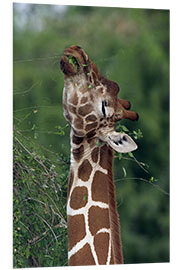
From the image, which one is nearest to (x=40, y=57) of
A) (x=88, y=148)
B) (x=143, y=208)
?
(x=88, y=148)

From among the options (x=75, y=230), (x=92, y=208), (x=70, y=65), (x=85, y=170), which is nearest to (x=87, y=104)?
(x=70, y=65)

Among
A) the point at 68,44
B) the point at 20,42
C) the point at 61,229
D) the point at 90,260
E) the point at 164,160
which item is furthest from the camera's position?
the point at 164,160

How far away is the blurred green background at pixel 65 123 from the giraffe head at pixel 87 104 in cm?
21

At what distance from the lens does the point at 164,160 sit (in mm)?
5281

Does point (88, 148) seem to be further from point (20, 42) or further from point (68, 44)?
point (20, 42)

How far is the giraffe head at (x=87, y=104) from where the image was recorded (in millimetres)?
3822

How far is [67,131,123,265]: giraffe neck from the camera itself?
12.1 ft

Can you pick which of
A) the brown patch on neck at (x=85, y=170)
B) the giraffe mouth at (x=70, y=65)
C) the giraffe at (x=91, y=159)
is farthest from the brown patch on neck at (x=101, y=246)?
the giraffe mouth at (x=70, y=65)

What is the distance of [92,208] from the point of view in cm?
375

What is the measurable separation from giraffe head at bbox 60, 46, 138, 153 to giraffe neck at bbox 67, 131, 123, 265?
64 millimetres

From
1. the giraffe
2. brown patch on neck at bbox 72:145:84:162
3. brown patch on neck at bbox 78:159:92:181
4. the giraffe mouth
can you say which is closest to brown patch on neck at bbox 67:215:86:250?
the giraffe

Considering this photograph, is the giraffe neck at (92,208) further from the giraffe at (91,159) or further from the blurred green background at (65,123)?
the blurred green background at (65,123)

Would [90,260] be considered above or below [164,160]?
below
